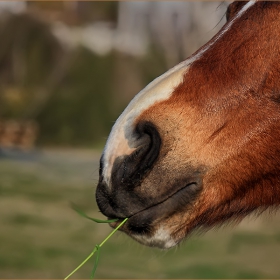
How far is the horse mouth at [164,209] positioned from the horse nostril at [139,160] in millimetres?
82

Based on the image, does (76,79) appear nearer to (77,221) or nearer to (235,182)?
(77,221)

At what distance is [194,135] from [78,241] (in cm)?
346

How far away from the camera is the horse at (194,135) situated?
4.26ft

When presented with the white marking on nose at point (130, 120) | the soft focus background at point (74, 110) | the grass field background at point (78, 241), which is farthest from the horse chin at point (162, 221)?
the soft focus background at point (74, 110)

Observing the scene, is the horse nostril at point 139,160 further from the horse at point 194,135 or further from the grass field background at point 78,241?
the grass field background at point 78,241

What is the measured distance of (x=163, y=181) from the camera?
130 centimetres

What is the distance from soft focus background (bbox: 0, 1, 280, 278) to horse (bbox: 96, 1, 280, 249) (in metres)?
2.94

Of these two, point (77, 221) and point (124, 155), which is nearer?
point (124, 155)

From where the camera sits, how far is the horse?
1298 mm

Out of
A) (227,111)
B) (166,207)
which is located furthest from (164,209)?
(227,111)

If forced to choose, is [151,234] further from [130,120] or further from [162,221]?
[130,120]

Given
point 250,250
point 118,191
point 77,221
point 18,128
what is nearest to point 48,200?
point 77,221

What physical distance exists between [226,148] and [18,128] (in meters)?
4.76

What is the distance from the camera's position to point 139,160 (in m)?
1.30
